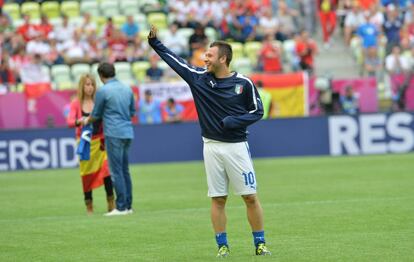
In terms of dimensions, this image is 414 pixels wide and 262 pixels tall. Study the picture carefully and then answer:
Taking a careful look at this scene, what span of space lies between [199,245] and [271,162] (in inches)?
532

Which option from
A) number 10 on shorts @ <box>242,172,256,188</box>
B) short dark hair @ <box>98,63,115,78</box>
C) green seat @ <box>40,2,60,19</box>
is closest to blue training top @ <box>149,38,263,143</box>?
number 10 on shorts @ <box>242,172,256,188</box>

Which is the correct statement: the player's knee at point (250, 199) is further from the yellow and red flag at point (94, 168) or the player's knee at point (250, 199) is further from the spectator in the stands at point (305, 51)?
the spectator in the stands at point (305, 51)

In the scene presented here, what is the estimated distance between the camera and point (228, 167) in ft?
35.2

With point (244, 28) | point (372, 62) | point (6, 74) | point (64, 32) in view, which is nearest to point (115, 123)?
point (6, 74)

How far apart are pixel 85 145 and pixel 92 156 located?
350 mm

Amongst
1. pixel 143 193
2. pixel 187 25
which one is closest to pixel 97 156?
pixel 143 193

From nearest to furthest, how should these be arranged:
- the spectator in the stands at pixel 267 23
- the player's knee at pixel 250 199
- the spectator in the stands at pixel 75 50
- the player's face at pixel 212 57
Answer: the player's face at pixel 212 57 → the player's knee at pixel 250 199 → the spectator in the stands at pixel 75 50 → the spectator in the stands at pixel 267 23

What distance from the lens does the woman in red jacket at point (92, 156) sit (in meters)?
15.7

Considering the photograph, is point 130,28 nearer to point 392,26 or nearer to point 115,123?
point 392,26

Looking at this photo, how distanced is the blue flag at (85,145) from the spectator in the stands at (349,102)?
44.2ft

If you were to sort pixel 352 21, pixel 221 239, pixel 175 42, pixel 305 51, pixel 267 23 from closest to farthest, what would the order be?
pixel 221 239 → pixel 305 51 → pixel 175 42 → pixel 267 23 → pixel 352 21

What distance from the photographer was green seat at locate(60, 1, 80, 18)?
33.1 metres

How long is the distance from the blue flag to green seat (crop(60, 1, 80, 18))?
18016mm

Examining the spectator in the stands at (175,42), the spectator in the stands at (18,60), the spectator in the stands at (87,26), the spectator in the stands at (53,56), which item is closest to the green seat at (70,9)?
the spectator in the stands at (87,26)
